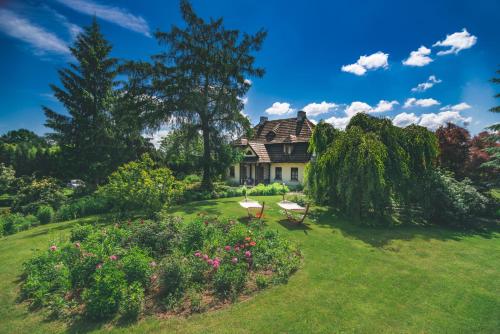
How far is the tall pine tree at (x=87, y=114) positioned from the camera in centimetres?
2012

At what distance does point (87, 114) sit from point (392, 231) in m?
25.4

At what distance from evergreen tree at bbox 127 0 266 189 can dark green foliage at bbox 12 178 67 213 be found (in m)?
7.80

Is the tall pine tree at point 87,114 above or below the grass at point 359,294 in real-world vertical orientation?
above

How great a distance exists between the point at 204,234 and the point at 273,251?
2.27m

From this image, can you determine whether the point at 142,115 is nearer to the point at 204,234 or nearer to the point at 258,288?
the point at 204,234

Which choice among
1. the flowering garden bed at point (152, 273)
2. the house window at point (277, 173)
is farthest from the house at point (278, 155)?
the flowering garden bed at point (152, 273)

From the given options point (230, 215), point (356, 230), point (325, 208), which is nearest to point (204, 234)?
point (230, 215)

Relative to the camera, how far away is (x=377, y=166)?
32.7 ft

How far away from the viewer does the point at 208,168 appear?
64.5ft

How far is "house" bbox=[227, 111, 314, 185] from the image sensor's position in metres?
26.4

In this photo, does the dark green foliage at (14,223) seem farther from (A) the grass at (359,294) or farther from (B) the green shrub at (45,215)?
(A) the grass at (359,294)

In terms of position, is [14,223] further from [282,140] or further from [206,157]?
[282,140]

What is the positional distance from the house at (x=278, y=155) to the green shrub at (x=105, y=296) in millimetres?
21573

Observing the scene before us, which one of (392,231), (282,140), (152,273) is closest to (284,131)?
(282,140)
